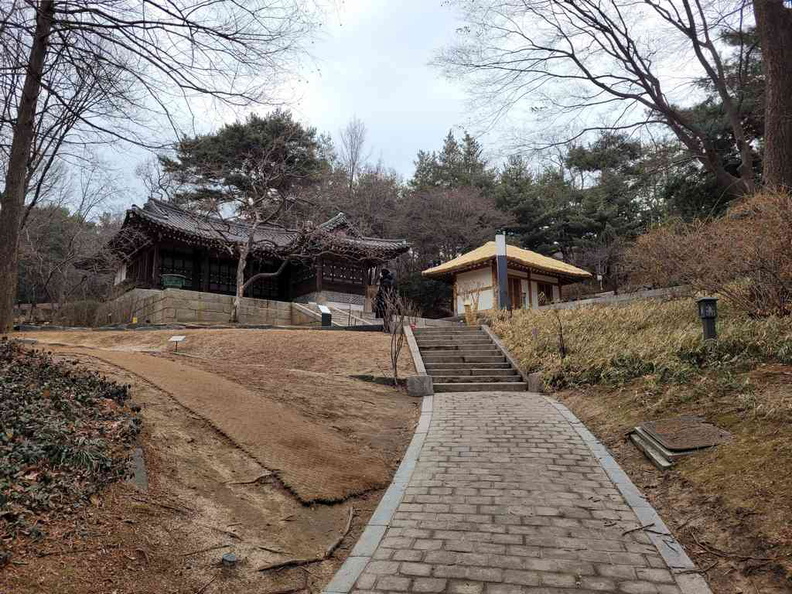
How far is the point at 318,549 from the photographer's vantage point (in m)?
3.44

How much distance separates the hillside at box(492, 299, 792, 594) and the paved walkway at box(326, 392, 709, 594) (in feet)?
1.05

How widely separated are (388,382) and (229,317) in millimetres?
11978

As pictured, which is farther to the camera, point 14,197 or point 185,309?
point 185,309

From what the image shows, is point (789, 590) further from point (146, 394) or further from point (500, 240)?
point (500, 240)

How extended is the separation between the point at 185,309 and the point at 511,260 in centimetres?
1405

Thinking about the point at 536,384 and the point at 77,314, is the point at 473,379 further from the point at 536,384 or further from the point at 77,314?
the point at 77,314

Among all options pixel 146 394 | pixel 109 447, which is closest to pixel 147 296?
pixel 146 394

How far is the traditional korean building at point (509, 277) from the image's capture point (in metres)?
22.9

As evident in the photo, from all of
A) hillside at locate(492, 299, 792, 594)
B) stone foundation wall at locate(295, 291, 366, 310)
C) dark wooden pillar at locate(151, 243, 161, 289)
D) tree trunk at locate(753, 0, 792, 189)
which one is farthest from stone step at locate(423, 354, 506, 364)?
dark wooden pillar at locate(151, 243, 161, 289)

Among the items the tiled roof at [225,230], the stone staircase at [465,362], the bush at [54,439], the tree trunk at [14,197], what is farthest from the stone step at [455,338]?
the tiled roof at [225,230]

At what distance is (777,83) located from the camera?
35.8 feet

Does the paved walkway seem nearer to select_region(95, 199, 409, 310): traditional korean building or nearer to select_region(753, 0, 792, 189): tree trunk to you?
select_region(753, 0, 792, 189): tree trunk

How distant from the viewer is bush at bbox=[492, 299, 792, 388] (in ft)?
22.9

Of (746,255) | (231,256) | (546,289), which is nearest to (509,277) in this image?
(546,289)
